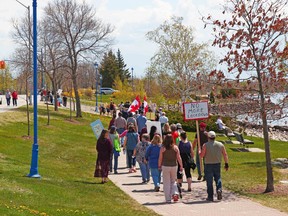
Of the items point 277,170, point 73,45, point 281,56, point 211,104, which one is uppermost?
point 73,45

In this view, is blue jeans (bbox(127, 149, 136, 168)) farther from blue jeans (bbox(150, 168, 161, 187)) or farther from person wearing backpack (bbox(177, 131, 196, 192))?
person wearing backpack (bbox(177, 131, 196, 192))

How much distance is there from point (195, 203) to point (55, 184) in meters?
3.75

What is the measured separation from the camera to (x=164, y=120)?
27062 mm

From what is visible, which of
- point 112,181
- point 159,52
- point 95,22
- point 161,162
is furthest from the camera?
point 159,52

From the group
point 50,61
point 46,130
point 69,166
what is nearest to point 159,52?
point 50,61

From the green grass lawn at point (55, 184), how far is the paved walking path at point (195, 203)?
0.37m

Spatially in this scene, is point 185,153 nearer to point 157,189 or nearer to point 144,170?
point 157,189

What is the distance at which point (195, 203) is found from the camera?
1366 cm

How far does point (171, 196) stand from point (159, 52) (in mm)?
50511

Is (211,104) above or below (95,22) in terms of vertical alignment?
below

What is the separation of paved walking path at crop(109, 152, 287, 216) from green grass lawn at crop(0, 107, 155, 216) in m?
0.37

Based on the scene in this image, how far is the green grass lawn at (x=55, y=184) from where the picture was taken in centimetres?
1167

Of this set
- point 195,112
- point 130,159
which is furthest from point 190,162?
point 130,159

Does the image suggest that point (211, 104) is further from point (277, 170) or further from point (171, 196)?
point (171, 196)
